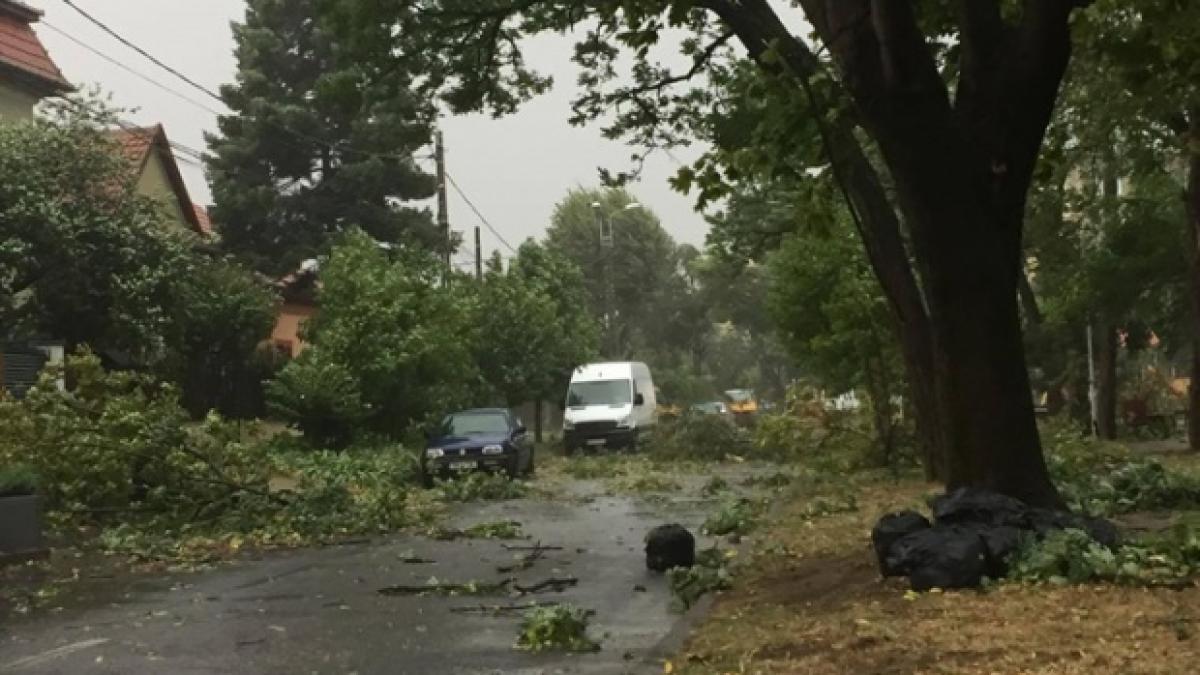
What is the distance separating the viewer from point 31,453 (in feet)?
57.3

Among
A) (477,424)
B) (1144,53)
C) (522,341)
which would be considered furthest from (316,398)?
(1144,53)

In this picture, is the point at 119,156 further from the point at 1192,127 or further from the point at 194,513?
the point at 1192,127

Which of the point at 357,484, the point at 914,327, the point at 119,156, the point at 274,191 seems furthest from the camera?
the point at 274,191

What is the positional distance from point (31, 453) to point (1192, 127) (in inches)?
678

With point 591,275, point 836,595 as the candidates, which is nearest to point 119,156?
point 836,595

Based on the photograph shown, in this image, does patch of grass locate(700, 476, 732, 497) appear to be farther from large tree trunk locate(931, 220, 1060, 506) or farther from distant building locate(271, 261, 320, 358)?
distant building locate(271, 261, 320, 358)

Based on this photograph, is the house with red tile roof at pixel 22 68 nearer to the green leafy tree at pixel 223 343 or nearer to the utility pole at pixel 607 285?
the green leafy tree at pixel 223 343

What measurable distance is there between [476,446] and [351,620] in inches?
595

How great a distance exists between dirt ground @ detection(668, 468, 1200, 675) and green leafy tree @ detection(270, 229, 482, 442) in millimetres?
19761

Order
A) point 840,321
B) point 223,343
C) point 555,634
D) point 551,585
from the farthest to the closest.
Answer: point 223,343 < point 840,321 < point 551,585 < point 555,634

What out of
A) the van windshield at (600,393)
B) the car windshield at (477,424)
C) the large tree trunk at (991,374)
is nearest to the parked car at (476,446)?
the car windshield at (477,424)

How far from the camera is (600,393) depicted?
130 feet

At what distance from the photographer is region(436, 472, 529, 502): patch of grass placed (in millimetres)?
23234

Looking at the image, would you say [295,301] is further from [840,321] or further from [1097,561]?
[1097,561]
